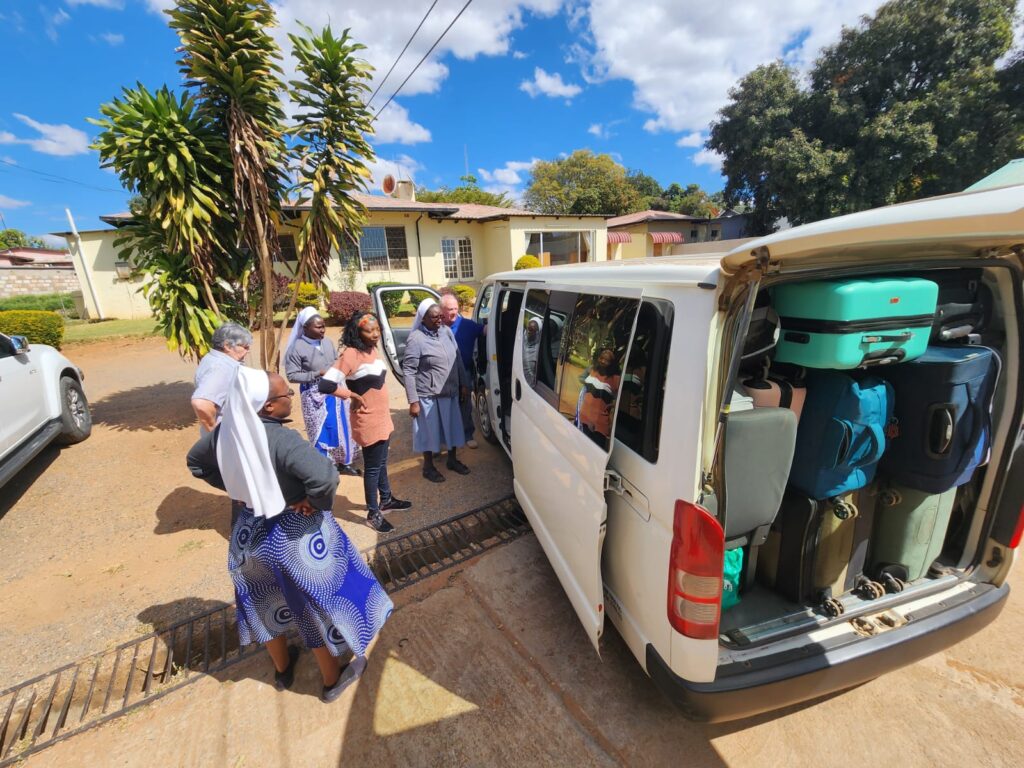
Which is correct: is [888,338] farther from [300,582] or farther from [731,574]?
[300,582]

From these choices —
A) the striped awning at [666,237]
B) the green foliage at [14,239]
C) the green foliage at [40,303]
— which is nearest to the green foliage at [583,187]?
the striped awning at [666,237]

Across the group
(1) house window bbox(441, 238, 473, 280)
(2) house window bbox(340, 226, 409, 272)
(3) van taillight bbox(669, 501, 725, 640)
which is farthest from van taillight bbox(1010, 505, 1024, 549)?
(1) house window bbox(441, 238, 473, 280)

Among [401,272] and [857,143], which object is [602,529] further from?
[857,143]

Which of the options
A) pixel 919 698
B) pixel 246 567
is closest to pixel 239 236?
pixel 246 567

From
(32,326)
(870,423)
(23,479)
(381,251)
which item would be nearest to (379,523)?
(870,423)

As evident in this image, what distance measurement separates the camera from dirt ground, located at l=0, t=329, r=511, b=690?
272cm

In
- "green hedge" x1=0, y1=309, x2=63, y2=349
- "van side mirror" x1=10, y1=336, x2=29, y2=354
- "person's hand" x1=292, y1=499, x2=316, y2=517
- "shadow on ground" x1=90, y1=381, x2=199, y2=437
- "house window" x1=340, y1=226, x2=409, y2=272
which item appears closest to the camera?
"person's hand" x1=292, y1=499, x2=316, y2=517

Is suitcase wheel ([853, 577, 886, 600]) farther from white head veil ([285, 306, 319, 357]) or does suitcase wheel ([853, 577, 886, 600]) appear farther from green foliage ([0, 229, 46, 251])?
green foliage ([0, 229, 46, 251])

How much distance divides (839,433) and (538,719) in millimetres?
1813

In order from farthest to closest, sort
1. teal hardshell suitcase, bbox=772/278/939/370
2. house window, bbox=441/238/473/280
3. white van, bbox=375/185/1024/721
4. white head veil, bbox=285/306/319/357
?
house window, bbox=441/238/473/280
white head veil, bbox=285/306/319/357
teal hardshell suitcase, bbox=772/278/939/370
white van, bbox=375/185/1024/721

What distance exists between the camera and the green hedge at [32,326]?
31.6 feet

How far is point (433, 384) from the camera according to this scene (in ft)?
12.9

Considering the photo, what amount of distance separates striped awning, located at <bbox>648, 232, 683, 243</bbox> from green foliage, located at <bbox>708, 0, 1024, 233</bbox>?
5810mm

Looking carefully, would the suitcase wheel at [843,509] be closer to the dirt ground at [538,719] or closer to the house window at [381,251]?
the dirt ground at [538,719]
